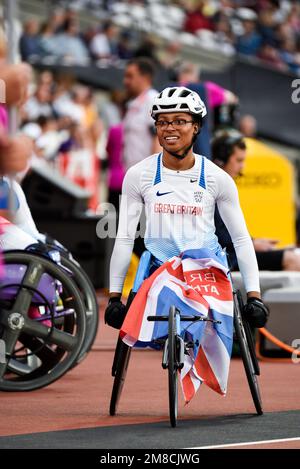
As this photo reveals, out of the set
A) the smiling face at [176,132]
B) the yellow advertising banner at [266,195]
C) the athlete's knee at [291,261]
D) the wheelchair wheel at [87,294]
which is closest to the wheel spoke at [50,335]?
the wheelchair wheel at [87,294]

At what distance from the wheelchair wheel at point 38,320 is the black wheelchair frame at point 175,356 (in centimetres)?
104

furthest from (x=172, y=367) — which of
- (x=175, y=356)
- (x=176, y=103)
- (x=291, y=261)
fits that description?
(x=291, y=261)

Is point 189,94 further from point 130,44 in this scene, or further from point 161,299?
point 130,44

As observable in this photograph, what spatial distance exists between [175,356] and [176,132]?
4.18ft

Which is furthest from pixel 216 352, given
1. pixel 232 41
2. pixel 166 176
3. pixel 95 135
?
pixel 232 41

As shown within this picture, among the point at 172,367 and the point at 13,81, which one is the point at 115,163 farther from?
the point at 13,81

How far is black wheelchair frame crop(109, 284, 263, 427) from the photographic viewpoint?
22.9ft

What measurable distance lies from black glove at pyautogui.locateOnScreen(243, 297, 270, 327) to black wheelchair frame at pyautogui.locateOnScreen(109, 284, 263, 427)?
69mm

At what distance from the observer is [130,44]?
24750 millimetres

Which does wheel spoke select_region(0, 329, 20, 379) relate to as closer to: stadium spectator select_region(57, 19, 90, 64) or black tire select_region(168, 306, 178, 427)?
black tire select_region(168, 306, 178, 427)

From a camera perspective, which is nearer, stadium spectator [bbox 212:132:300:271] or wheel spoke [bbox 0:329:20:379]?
wheel spoke [bbox 0:329:20:379]

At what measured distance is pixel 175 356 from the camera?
23.0ft

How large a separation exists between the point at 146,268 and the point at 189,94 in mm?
993

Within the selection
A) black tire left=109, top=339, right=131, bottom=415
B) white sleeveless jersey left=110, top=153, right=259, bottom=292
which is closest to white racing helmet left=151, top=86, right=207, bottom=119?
white sleeveless jersey left=110, top=153, right=259, bottom=292
